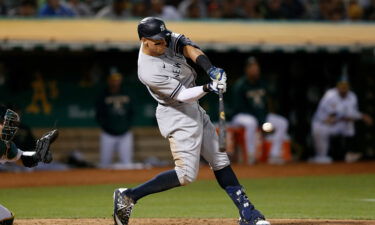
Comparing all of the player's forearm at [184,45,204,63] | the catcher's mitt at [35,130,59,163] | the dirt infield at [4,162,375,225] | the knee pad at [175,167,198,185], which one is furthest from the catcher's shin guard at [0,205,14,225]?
the dirt infield at [4,162,375,225]

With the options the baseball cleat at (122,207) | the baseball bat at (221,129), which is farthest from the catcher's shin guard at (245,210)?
the baseball cleat at (122,207)

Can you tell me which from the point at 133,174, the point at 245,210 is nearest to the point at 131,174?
the point at 133,174

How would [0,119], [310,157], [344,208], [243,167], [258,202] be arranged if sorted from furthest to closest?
[310,157], [243,167], [258,202], [344,208], [0,119]

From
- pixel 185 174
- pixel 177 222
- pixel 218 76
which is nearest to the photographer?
pixel 218 76

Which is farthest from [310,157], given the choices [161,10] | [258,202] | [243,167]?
[258,202]

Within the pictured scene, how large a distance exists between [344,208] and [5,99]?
8307mm

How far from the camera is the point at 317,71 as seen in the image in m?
16.9

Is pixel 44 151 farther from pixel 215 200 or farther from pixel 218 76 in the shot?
pixel 215 200

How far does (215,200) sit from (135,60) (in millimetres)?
6589

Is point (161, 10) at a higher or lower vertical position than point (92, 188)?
higher

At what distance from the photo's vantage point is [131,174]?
13227 millimetres

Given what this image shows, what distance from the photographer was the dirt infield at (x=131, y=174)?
12.4 m

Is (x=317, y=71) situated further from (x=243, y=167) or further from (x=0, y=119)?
(x=0, y=119)

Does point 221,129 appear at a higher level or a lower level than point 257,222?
higher
